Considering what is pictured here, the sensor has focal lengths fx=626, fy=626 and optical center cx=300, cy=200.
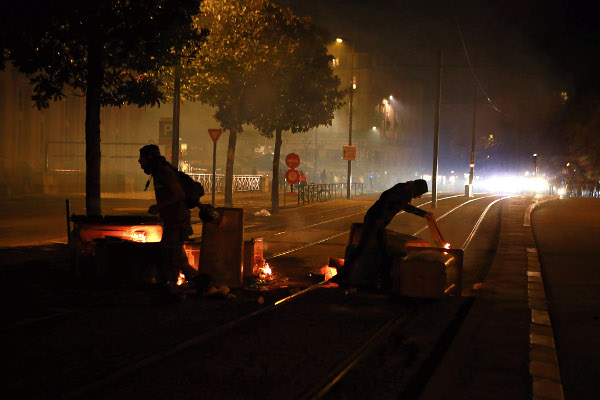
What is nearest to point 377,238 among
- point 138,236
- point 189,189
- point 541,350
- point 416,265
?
point 416,265

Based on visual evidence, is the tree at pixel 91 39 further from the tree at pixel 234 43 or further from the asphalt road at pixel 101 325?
the tree at pixel 234 43

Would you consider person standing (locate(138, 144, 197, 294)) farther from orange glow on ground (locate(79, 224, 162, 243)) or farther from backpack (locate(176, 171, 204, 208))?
orange glow on ground (locate(79, 224, 162, 243))

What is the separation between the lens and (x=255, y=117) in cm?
2866

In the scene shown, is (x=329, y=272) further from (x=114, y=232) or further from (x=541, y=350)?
(x=541, y=350)

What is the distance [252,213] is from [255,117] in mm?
4845

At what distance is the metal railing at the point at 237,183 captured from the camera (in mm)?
42469

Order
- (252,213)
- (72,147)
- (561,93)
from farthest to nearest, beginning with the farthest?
(561,93), (72,147), (252,213)

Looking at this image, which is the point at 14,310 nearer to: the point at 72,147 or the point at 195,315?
the point at 195,315

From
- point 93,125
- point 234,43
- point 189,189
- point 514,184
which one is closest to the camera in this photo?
point 189,189

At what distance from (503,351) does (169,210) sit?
4016mm

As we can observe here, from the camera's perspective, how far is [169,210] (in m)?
7.45

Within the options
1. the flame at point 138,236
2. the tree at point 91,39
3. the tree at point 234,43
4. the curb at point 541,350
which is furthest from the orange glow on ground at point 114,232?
the tree at point 234,43

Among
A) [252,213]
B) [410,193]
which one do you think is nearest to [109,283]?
[410,193]

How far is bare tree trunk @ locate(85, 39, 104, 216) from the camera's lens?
39.8ft
